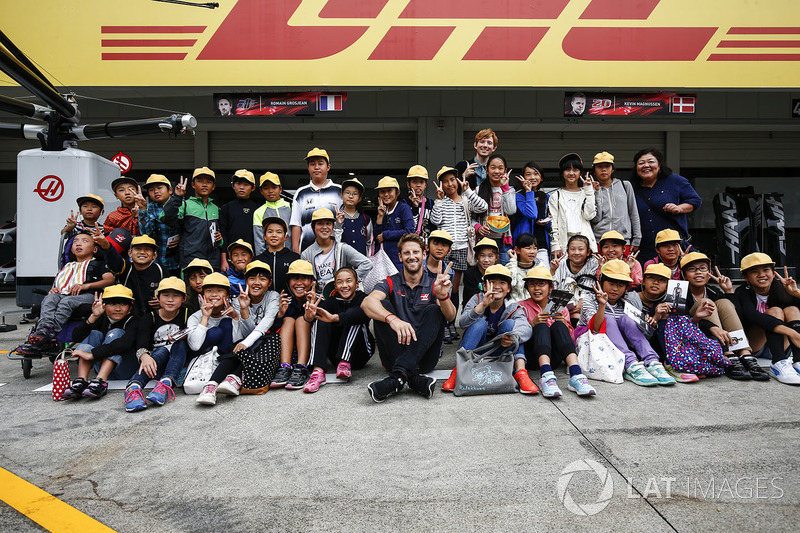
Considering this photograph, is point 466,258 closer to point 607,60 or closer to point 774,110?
point 607,60

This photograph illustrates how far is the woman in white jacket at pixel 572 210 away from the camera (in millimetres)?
5457

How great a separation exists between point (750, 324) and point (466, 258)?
275 cm

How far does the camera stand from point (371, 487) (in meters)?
2.49

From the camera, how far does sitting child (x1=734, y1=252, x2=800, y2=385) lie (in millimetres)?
4371

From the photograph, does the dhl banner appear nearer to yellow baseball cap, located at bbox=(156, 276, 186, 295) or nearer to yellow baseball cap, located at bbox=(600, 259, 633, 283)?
yellow baseball cap, located at bbox=(600, 259, 633, 283)

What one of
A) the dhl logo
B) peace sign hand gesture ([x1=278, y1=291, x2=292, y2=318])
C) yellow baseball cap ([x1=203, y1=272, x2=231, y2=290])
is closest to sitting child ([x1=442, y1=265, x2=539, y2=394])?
peace sign hand gesture ([x1=278, y1=291, x2=292, y2=318])

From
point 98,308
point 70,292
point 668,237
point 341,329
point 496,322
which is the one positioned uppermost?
point 668,237

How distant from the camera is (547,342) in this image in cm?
417

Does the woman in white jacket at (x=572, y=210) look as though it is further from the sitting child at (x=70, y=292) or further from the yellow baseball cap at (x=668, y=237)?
the sitting child at (x=70, y=292)

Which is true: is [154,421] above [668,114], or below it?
below

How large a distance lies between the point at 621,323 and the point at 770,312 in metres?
1.42

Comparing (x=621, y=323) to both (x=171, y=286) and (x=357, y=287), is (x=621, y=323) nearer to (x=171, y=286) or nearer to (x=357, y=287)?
(x=357, y=287)

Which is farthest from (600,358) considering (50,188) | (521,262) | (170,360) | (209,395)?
(50,188)

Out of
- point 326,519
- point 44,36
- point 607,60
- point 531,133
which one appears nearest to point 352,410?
point 326,519
